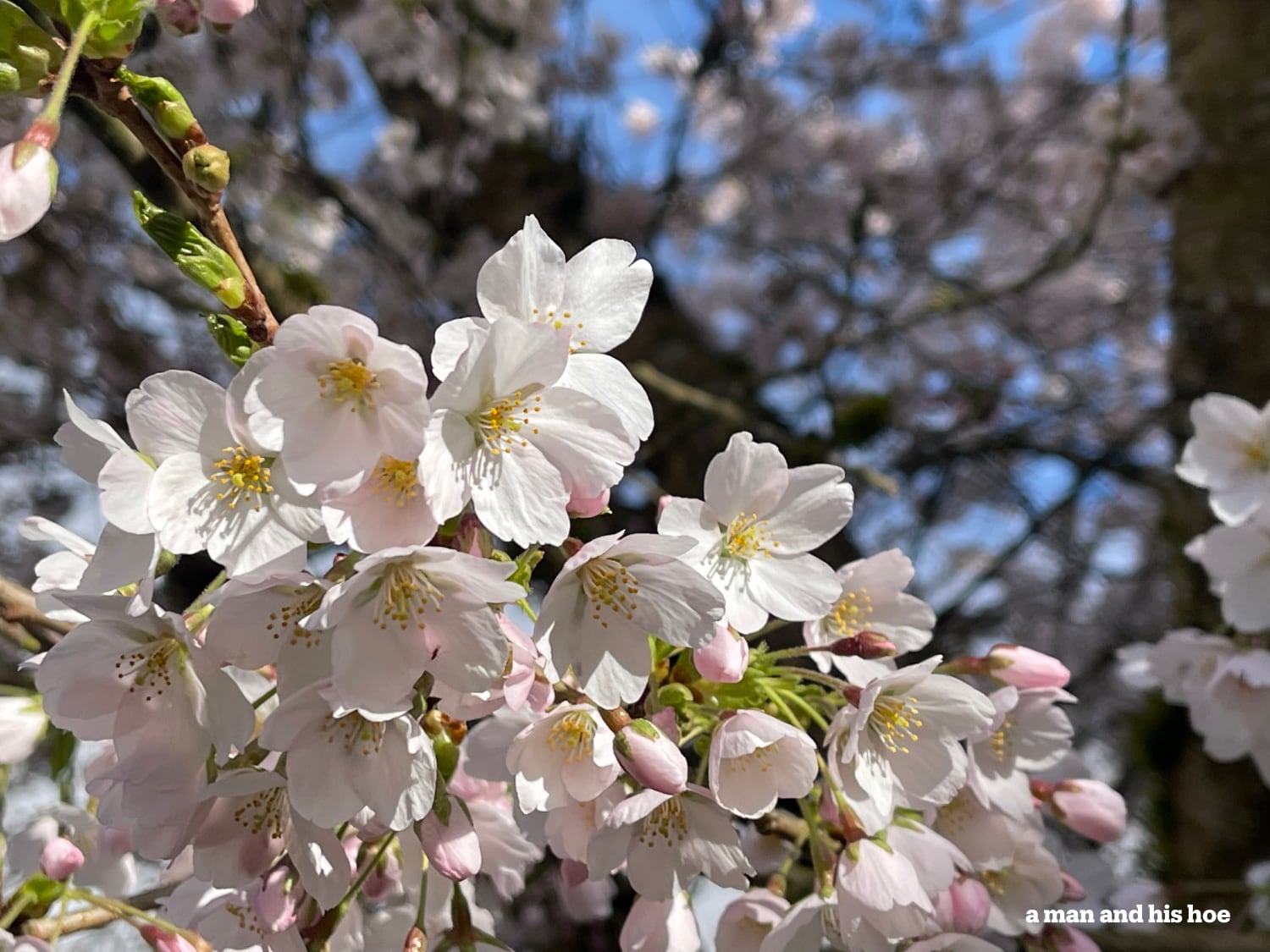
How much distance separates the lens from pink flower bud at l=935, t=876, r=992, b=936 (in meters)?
0.97

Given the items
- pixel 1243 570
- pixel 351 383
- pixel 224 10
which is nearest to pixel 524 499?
pixel 351 383

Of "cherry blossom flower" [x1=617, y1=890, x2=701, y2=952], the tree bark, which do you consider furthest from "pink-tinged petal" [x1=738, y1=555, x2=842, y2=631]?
the tree bark

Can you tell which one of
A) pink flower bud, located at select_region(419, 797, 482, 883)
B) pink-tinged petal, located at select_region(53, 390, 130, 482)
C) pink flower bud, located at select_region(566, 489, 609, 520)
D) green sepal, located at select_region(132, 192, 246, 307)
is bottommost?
pink flower bud, located at select_region(419, 797, 482, 883)

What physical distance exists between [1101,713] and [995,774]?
467 cm

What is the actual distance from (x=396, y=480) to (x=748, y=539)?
1.27 ft

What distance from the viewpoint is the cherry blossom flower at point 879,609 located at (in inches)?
40.1

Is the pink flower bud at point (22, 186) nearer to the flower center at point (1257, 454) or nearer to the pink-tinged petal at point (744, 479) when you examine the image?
the pink-tinged petal at point (744, 479)

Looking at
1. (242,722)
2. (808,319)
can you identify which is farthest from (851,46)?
(242,722)

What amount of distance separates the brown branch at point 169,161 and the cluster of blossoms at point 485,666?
77mm

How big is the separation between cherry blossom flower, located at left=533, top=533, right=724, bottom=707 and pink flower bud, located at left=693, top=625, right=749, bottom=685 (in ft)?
0.08

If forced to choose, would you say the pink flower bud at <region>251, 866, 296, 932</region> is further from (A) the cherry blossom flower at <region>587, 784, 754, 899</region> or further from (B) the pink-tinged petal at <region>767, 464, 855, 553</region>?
(B) the pink-tinged petal at <region>767, 464, 855, 553</region>

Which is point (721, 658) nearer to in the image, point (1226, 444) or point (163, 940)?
point (163, 940)

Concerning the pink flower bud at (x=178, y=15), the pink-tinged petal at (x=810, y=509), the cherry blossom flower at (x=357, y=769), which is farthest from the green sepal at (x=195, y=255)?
the pink-tinged petal at (x=810, y=509)

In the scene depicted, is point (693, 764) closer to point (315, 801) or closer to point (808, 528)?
point (808, 528)
